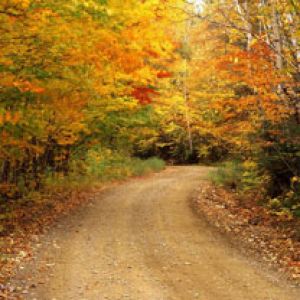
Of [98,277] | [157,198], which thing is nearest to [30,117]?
[98,277]

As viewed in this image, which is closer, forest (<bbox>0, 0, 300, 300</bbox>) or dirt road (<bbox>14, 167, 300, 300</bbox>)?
dirt road (<bbox>14, 167, 300, 300</bbox>)

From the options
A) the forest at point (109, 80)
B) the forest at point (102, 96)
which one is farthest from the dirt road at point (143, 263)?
the forest at point (109, 80)

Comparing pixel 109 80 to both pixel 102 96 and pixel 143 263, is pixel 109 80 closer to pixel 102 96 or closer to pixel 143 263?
pixel 102 96

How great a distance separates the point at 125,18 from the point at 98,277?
654 centimetres

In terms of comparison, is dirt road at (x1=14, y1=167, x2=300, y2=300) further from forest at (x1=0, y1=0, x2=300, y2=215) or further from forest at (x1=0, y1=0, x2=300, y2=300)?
forest at (x1=0, y1=0, x2=300, y2=215)

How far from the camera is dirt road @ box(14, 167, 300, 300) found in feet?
→ 24.8

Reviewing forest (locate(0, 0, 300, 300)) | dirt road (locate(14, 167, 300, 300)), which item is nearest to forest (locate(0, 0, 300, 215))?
forest (locate(0, 0, 300, 300))

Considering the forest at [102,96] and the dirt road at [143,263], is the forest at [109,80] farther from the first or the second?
the dirt road at [143,263]

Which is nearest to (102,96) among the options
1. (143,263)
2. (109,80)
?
(109,80)

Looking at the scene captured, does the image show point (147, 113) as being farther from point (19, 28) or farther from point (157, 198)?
point (19, 28)

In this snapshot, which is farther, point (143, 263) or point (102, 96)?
point (102, 96)

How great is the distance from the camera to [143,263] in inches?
362

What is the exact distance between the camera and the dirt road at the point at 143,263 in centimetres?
755

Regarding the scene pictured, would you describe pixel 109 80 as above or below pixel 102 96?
above
